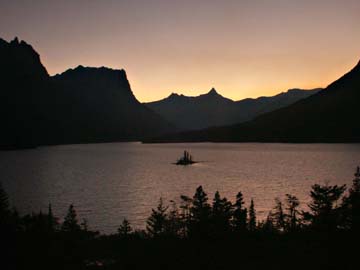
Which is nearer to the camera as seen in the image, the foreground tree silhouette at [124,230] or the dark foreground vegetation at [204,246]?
the dark foreground vegetation at [204,246]

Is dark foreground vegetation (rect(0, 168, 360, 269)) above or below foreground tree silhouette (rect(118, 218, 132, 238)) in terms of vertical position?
above

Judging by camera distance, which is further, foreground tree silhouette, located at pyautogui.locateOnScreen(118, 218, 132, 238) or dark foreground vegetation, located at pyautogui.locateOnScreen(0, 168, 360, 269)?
foreground tree silhouette, located at pyautogui.locateOnScreen(118, 218, 132, 238)

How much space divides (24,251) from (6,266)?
10.8 ft

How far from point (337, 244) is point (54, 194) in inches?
3838

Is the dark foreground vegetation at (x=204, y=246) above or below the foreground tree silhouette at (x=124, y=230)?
above

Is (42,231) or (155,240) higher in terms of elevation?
(42,231)

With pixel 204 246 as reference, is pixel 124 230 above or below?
below

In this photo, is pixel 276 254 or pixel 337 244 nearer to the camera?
pixel 337 244

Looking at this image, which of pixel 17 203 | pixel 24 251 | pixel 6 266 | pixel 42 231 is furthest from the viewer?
pixel 17 203

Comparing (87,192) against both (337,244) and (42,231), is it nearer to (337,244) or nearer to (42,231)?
(42,231)

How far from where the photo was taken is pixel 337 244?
4244cm

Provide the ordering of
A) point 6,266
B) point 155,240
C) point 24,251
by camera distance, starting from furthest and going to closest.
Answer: point 155,240, point 24,251, point 6,266

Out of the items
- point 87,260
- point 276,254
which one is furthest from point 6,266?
point 276,254

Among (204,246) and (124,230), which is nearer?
(204,246)
